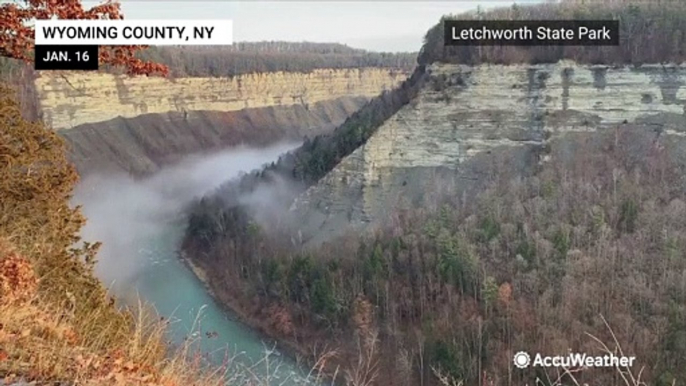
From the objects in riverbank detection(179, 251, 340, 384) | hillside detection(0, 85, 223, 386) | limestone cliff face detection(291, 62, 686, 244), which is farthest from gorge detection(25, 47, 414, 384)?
hillside detection(0, 85, 223, 386)

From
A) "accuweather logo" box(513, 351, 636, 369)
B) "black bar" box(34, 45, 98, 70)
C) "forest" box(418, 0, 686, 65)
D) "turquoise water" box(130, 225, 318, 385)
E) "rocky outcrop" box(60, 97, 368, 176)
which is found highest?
"forest" box(418, 0, 686, 65)

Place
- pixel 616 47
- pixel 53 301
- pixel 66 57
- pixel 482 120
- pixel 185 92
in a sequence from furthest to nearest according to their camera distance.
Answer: pixel 185 92 → pixel 482 120 → pixel 616 47 → pixel 66 57 → pixel 53 301

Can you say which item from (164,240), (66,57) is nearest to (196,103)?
(164,240)

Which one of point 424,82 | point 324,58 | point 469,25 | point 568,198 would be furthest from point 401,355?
point 324,58

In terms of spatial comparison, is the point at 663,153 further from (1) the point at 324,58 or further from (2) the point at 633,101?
(1) the point at 324,58

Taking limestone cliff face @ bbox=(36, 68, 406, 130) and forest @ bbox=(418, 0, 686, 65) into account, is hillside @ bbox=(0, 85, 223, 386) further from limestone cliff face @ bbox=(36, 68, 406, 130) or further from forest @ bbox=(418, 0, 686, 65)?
limestone cliff face @ bbox=(36, 68, 406, 130)

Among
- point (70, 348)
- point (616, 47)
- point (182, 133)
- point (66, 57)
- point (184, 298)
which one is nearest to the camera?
point (70, 348)

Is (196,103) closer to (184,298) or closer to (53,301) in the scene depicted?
(184,298)
